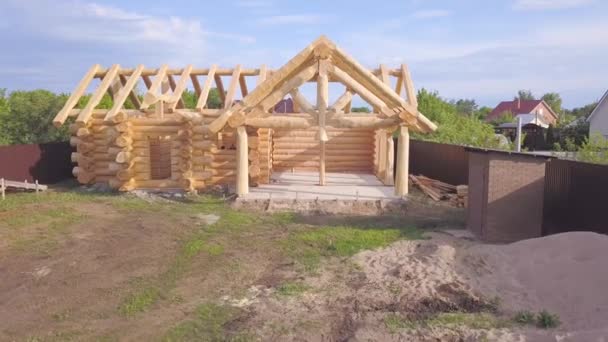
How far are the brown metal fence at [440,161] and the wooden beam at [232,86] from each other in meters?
8.11

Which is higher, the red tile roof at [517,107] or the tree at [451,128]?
the red tile roof at [517,107]

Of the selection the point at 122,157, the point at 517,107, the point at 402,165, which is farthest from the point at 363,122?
the point at 517,107

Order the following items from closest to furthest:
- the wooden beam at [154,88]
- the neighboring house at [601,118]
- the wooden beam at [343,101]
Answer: the wooden beam at [154,88] < the wooden beam at [343,101] < the neighboring house at [601,118]

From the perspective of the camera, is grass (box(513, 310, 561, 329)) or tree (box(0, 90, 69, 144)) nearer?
grass (box(513, 310, 561, 329))

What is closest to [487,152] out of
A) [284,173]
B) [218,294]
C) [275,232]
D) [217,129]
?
[275,232]

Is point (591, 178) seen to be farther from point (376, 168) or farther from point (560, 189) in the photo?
point (376, 168)

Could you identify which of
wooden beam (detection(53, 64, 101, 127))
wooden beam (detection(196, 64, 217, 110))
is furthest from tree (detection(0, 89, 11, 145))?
wooden beam (detection(196, 64, 217, 110))

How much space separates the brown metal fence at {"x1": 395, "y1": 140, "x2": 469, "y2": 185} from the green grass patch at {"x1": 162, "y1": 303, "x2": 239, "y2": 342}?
1113 centimetres

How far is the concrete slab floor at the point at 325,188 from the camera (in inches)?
576

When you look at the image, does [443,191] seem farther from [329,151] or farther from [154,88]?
[154,88]

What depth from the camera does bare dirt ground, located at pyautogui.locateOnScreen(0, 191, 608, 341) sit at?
594cm

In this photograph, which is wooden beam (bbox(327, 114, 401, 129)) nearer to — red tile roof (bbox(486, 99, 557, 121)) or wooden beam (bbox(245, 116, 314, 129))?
wooden beam (bbox(245, 116, 314, 129))

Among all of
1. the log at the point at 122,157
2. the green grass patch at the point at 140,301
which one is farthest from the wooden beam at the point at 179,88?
the green grass patch at the point at 140,301

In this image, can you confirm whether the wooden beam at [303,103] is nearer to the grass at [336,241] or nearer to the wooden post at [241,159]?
the wooden post at [241,159]
